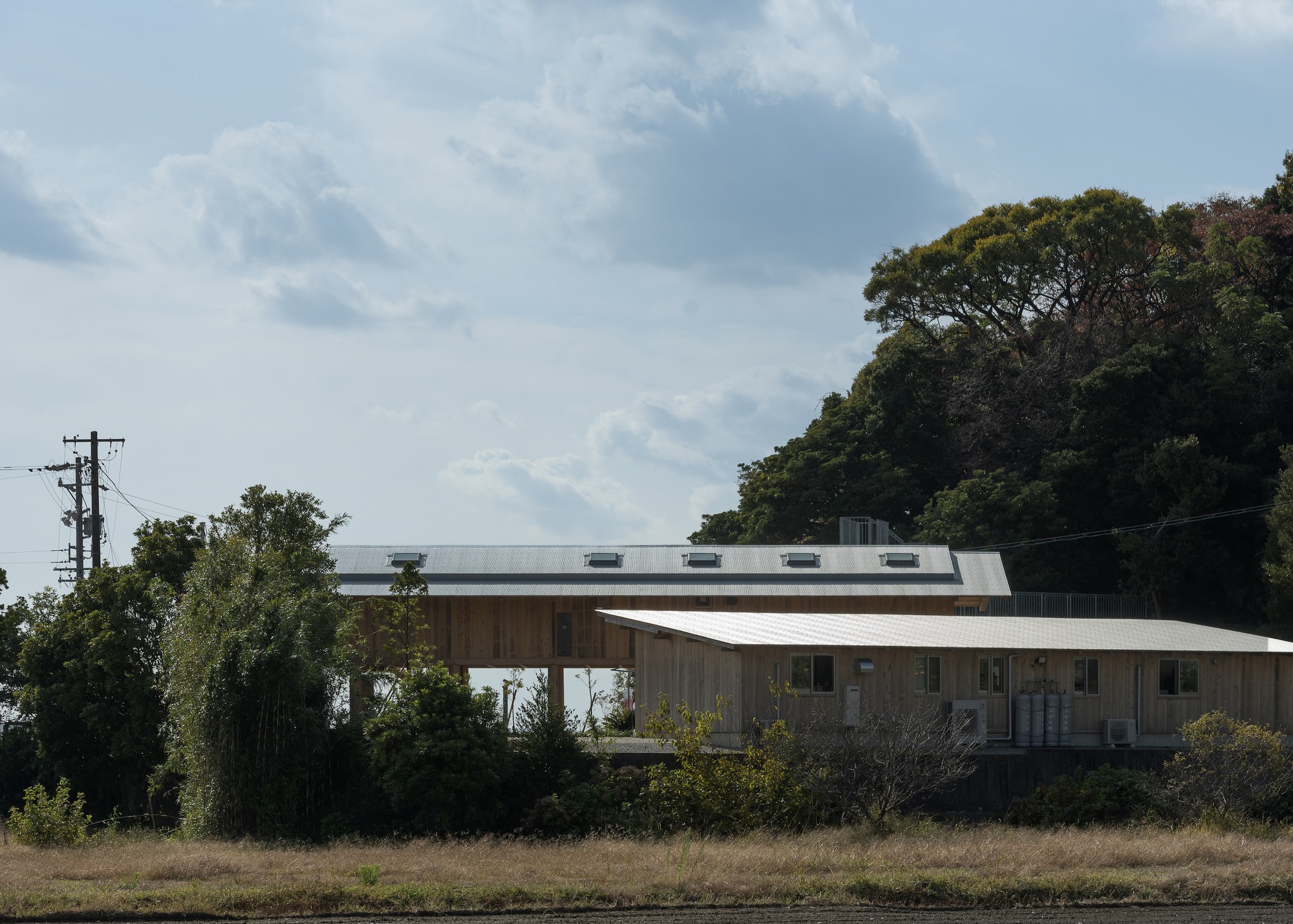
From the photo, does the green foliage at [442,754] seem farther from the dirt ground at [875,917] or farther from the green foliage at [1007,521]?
the green foliage at [1007,521]

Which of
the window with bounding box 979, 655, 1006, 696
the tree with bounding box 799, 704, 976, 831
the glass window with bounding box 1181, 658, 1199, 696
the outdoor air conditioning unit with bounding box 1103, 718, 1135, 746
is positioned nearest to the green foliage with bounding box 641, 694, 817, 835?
the tree with bounding box 799, 704, 976, 831

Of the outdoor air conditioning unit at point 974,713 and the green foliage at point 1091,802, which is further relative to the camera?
the outdoor air conditioning unit at point 974,713

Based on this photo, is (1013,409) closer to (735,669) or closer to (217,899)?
(735,669)

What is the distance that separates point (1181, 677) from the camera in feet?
89.6

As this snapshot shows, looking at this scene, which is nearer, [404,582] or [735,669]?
[735,669]

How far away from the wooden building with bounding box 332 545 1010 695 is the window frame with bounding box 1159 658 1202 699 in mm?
7911

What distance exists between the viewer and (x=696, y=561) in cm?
3725

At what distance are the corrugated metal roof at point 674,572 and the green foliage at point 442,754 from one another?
41.1 feet

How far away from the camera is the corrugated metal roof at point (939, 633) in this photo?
25984 millimetres

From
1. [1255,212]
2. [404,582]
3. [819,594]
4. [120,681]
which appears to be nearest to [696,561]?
[819,594]

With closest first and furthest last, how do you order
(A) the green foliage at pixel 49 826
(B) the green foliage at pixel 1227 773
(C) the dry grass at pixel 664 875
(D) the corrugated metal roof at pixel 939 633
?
(C) the dry grass at pixel 664 875 < (A) the green foliage at pixel 49 826 < (B) the green foliage at pixel 1227 773 < (D) the corrugated metal roof at pixel 939 633

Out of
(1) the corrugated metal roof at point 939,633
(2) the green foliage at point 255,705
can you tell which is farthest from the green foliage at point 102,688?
(1) the corrugated metal roof at point 939,633

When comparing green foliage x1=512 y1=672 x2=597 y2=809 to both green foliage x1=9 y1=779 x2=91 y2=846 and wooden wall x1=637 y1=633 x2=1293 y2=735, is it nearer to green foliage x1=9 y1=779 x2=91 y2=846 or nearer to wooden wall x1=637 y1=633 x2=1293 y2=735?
wooden wall x1=637 y1=633 x2=1293 y2=735

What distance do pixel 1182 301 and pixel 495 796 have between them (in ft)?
127
